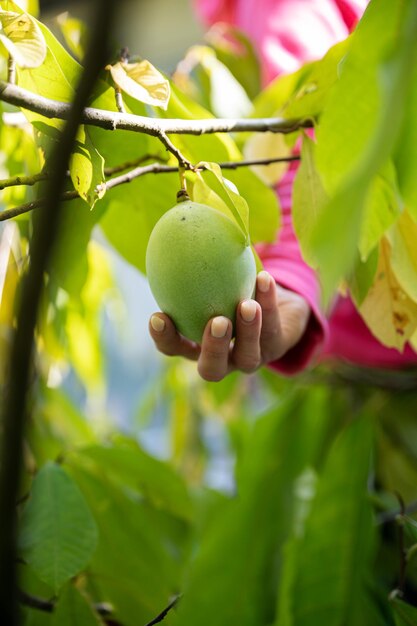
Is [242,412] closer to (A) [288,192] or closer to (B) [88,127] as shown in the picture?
(A) [288,192]

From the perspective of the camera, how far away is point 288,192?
0.56 meters

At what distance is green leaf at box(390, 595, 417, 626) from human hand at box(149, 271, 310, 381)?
14 cm

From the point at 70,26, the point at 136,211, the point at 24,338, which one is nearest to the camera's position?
the point at 24,338

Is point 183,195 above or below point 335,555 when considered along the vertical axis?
above

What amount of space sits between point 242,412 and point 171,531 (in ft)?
1.73

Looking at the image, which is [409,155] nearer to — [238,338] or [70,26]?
[238,338]

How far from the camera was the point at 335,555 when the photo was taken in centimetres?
56

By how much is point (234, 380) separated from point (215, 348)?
0.54 metres

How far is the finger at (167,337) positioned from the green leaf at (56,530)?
90 mm

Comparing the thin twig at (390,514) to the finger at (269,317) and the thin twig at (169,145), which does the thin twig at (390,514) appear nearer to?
the finger at (269,317)

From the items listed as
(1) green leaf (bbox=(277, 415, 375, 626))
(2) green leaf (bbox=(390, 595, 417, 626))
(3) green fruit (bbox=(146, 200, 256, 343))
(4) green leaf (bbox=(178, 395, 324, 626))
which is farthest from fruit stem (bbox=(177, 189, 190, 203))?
(4) green leaf (bbox=(178, 395, 324, 626))

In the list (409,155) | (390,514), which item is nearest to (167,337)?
(409,155)

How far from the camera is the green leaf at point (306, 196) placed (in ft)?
1.02

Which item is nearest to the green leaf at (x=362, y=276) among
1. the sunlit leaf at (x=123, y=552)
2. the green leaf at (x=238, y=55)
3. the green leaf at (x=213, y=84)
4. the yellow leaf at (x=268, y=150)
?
the yellow leaf at (x=268, y=150)
